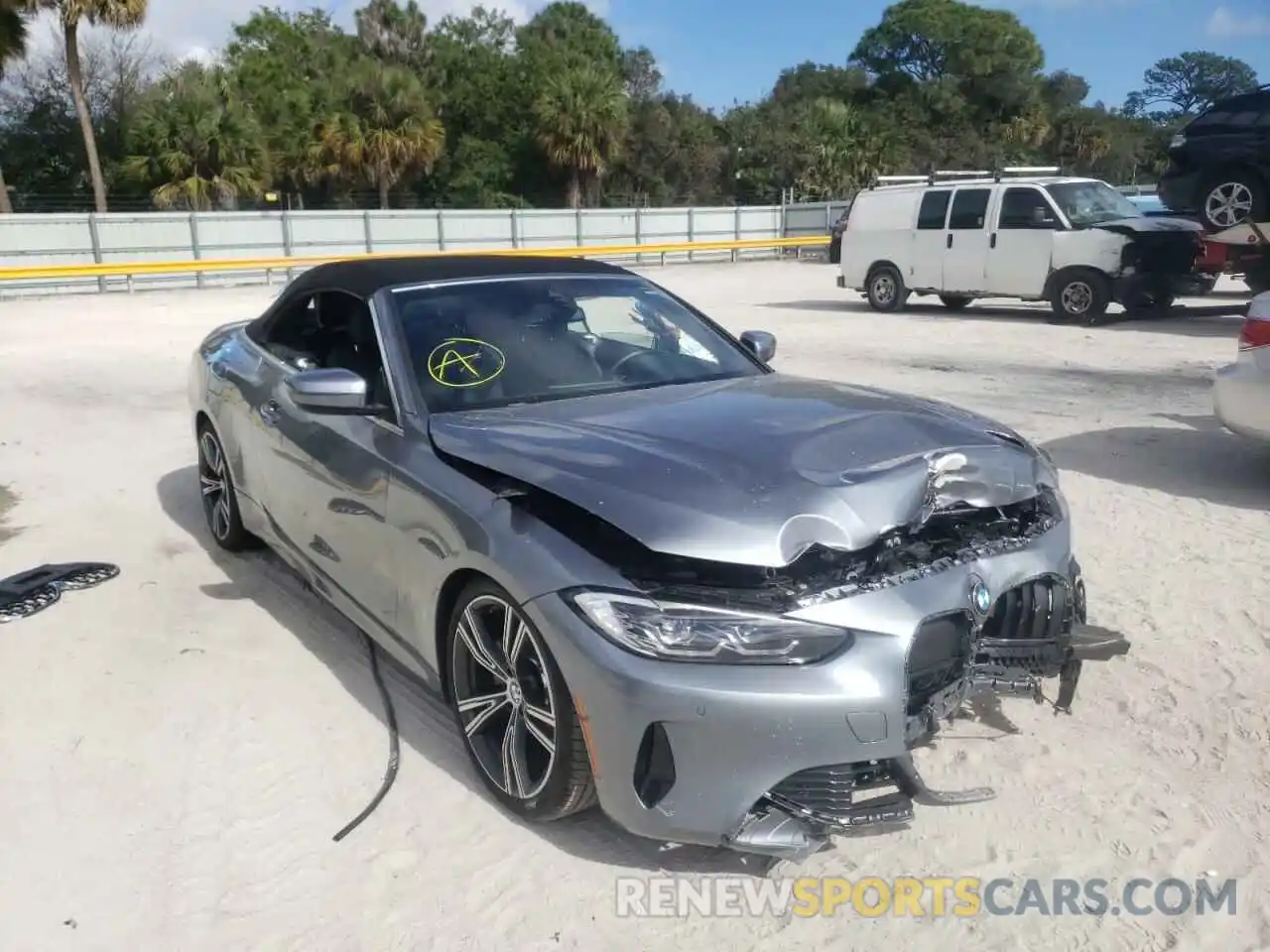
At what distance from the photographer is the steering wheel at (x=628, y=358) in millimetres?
4196

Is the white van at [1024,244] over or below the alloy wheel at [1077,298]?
over

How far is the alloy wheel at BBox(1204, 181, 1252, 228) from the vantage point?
14.2 m

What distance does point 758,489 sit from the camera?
114 inches

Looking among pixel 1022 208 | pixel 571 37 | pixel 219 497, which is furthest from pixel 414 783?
pixel 571 37

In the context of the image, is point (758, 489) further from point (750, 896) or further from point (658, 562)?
point (750, 896)

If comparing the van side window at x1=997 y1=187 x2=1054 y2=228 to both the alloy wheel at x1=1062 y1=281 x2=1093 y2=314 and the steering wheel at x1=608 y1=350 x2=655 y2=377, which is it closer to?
the alloy wheel at x1=1062 y1=281 x2=1093 y2=314

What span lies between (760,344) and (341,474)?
1.92 m

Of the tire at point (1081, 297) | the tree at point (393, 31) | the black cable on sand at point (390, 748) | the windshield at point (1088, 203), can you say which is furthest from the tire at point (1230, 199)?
the tree at point (393, 31)

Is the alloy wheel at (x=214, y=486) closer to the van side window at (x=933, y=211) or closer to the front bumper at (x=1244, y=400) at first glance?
the front bumper at (x=1244, y=400)

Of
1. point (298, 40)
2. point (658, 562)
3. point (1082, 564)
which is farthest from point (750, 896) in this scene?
point (298, 40)

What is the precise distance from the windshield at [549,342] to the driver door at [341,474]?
0.68 ft

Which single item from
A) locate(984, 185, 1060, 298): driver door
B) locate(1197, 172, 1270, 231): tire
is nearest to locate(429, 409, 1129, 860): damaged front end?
locate(984, 185, 1060, 298): driver door

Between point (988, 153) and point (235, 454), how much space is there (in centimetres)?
5929

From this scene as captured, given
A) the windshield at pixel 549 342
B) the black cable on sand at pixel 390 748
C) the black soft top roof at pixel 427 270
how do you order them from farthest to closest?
1. the black soft top roof at pixel 427 270
2. the windshield at pixel 549 342
3. the black cable on sand at pixel 390 748
